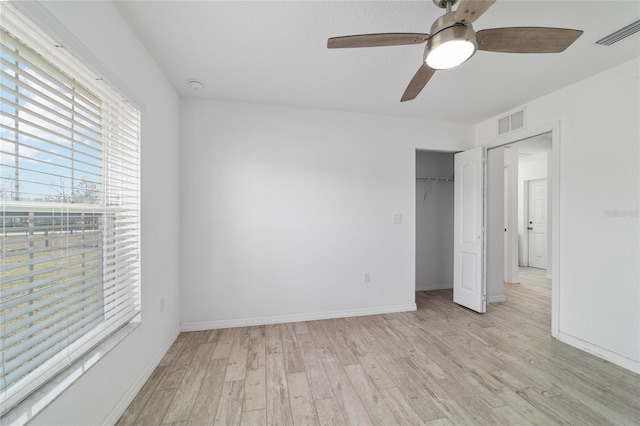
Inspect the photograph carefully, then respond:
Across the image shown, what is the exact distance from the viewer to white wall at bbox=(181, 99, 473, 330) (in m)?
2.75

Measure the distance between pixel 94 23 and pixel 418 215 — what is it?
13.8 feet

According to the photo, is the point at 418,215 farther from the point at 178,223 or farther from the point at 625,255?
the point at 178,223

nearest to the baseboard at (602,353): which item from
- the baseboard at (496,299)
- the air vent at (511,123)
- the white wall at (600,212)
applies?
the white wall at (600,212)

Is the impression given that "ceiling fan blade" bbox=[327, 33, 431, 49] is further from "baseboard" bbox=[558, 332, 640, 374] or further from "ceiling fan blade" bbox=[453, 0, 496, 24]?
"baseboard" bbox=[558, 332, 640, 374]

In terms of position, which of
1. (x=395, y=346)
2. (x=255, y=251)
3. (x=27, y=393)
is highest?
(x=255, y=251)

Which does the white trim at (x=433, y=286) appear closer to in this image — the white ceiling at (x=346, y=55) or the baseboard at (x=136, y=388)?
the white ceiling at (x=346, y=55)

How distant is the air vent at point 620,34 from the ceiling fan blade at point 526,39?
2.90 ft

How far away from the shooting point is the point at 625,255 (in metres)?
2.09

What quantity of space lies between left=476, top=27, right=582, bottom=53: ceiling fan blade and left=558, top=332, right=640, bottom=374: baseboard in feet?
8.48

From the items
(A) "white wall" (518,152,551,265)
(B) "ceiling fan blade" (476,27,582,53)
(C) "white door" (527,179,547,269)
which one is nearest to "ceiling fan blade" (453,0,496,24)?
(B) "ceiling fan blade" (476,27,582,53)

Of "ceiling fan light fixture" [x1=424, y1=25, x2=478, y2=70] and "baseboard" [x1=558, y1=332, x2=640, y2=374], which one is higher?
"ceiling fan light fixture" [x1=424, y1=25, x2=478, y2=70]

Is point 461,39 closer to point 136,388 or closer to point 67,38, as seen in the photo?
point 67,38

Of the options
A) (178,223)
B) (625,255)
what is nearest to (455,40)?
(625,255)

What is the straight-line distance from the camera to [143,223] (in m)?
1.87
